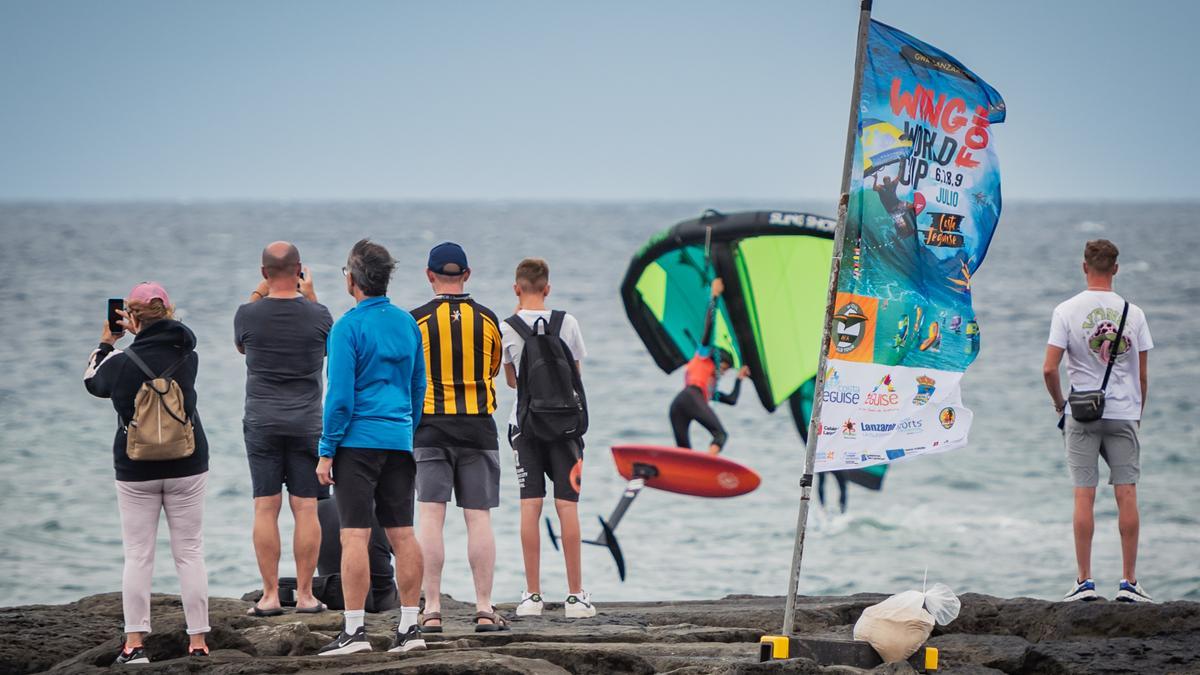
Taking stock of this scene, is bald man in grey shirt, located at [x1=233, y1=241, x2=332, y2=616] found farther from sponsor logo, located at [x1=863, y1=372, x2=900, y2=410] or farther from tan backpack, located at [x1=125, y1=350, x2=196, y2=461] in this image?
sponsor logo, located at [x1=863, y1=372, x2=900, y2=410]

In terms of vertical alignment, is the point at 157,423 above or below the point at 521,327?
below

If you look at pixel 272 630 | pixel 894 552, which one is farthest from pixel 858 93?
pixel 894 552

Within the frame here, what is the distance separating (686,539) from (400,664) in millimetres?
12695

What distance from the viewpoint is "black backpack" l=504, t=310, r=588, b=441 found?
7.48 meters

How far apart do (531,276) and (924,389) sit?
2.19m

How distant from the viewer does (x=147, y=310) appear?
6.35 meters

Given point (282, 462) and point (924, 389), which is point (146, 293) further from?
point (924, 389)

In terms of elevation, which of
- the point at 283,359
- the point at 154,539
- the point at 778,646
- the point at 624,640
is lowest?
the point at 624,640

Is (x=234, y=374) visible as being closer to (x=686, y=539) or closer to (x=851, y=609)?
(x=686, y=539)

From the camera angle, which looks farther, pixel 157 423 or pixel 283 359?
pixel 283 359

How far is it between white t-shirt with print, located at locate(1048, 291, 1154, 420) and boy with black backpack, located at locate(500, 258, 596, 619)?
244cm

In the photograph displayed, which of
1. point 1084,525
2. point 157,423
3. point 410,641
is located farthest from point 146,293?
point 1084,525

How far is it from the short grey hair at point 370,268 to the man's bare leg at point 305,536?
1494 mm

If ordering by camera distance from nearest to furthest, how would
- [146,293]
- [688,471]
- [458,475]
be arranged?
1. [146,293]
2. [458,475]
3. [688,471]
